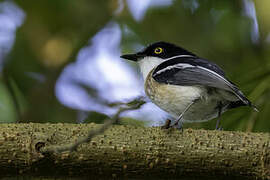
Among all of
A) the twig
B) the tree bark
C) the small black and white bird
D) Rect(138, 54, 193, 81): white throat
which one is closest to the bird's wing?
the small black and white bird

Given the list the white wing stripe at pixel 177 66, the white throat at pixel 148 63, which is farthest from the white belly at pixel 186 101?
the white throat at pixel 148 63

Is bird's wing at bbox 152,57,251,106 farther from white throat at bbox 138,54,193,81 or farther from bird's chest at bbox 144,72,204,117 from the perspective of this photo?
white throat at bbox 138,54,193,81

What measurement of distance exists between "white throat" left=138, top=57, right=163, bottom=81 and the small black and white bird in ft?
1.14

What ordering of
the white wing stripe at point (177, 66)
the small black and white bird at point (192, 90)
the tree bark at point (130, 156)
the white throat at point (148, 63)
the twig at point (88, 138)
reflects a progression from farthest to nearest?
the white throat at point (148, 63) → the white wing stripe at point (177, 66) → the small black and white bird at point (192, 90) → the tree bark at point (130, 156) → the twig at point (88, 138)

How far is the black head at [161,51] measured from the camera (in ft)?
15.5

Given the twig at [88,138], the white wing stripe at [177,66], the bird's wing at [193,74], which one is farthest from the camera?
the white wing stripe at [177,66]

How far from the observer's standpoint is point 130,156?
268cm

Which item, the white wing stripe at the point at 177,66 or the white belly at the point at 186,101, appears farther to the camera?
the white wing stripe at the point at 177,66

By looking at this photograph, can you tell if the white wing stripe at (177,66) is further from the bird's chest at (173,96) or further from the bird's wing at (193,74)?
the bird's chest at (173,96)

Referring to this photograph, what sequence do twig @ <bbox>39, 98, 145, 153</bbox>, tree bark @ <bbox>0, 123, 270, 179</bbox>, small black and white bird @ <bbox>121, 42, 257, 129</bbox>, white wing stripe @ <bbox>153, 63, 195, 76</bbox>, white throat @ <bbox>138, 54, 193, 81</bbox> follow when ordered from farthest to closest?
white throat @ <bbox>138, 54, 193, 81</bbox> < white wing stripe @ <bbox>153, 63, 195, 76</bbox> < small black and white bird @ <bbox>121, 42, 257, 129</bbox> < tree bark @ <bbox>0, 123, 270, 179</bbox> < twig @ <bbox>39, 98, 145, 153</bbox>

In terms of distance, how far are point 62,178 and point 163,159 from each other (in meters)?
0.64

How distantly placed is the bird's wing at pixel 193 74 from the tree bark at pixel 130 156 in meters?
0.76

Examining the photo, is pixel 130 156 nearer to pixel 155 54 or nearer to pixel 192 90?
pixel 192 90

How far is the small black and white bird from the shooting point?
11.8 ft
